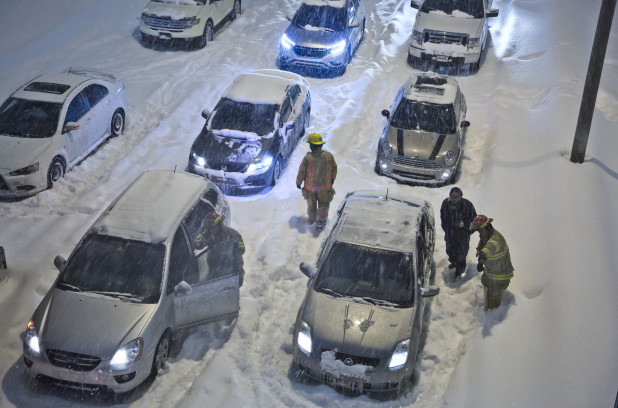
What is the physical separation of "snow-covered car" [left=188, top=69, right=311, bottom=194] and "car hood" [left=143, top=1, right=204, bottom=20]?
15.6ft

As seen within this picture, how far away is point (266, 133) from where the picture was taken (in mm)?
12750

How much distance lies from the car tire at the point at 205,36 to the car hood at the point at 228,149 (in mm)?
6575

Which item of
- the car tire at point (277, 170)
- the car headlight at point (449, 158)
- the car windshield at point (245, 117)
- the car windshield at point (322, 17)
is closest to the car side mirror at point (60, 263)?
the car tire at point (277, 170)

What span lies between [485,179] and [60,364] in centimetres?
845

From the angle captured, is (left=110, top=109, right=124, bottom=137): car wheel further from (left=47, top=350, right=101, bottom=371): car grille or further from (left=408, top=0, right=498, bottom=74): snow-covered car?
(left=408, top=0, right=498, bottom=74): snow-covered car

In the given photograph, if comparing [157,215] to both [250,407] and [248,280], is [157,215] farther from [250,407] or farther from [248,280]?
[250,407]

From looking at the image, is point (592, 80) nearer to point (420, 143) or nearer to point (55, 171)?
point (420, 143)

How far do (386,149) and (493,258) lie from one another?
472cm

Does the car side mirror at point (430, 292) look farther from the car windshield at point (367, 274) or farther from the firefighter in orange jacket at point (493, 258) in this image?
the firefighter in orange jacket at point (493, 258)

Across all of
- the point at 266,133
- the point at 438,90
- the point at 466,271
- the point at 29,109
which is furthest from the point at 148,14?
the point at 466,271

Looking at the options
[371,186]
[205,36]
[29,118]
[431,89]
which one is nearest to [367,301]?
[371,186]

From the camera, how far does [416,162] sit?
12688mm

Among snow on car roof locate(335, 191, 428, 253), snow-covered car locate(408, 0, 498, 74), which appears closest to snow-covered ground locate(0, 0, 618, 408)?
snow-covered car locate(408, 0, 498, 74)

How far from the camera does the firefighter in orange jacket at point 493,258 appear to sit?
865 centimetres
